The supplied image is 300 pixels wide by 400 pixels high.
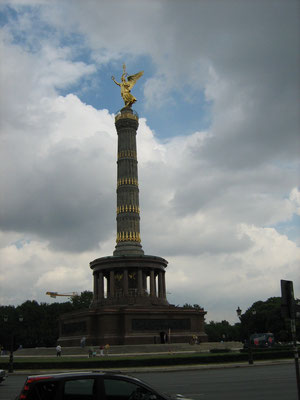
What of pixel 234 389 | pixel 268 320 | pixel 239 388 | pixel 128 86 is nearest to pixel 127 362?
pixel 239 388

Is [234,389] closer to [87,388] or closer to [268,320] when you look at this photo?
[87,388]

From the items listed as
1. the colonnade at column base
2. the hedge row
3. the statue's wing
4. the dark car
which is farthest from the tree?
the dark car

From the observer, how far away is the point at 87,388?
7.57m

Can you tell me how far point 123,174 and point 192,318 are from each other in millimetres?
20586

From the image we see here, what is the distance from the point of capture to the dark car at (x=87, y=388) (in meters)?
7.41

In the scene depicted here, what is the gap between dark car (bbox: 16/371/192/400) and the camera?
7410mm

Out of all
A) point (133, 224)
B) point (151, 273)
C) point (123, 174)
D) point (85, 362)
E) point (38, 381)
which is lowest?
point (85, 362)

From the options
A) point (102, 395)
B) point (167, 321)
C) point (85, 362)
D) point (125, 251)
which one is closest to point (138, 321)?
point (167, 321)

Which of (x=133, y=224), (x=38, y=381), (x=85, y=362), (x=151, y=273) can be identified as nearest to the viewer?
(x=38, y=381)

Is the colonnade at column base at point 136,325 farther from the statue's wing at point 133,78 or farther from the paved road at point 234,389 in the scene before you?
the statue's wing at point 133,78

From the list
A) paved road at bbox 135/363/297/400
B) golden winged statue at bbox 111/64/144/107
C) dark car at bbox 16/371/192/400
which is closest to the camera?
dark car at bbox 16/371/192/400

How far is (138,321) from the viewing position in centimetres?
4634

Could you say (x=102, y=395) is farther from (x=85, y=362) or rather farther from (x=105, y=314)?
(x=105, y=314)

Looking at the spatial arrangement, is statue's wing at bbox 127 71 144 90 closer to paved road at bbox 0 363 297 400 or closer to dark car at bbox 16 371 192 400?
paved road at bbox 0 363 297 400
